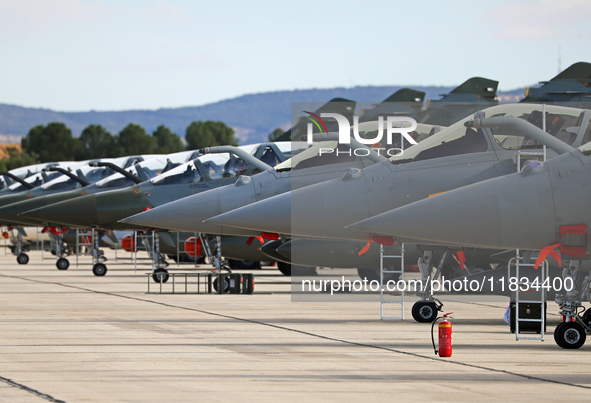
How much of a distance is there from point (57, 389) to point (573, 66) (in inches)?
678

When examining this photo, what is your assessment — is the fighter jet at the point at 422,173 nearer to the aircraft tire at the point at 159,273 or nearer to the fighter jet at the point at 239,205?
the fighter jet at the point at 239,205

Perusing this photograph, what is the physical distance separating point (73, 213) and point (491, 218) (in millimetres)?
17894

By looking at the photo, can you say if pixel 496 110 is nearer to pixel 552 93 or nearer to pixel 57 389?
pixel 552 93

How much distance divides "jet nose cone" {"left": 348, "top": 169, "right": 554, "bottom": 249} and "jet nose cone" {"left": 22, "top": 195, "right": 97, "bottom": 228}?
16905 mm

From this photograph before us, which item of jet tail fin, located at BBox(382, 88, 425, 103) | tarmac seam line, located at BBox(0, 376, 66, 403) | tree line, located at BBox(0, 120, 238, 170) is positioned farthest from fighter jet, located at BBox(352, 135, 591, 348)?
tree line, located at BBox(0, 120, 238, 170)

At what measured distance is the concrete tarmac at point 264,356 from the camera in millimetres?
9430

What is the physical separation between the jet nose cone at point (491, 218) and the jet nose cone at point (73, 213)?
16.9 meters

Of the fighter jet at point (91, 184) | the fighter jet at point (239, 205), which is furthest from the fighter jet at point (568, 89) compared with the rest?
the fighter jet at point (91, 184)

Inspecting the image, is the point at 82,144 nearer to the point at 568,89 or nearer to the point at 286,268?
the point at 286,268

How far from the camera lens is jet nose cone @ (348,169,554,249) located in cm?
1207

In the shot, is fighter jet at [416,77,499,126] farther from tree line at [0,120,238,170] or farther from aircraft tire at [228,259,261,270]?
tree line at [0,120,238,170]

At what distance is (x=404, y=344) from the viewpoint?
1316 centimetres

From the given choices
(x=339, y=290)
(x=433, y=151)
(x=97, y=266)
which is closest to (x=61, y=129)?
(x=97, y=266)

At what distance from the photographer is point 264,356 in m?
11.9
